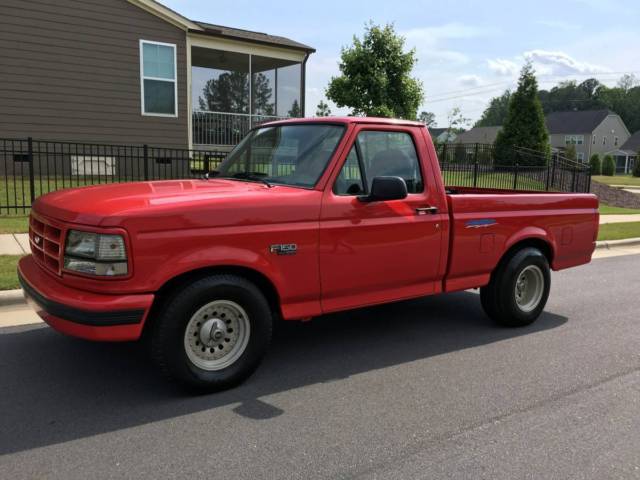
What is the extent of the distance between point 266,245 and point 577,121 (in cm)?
8705

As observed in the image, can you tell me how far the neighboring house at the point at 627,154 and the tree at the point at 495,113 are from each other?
4871 cm

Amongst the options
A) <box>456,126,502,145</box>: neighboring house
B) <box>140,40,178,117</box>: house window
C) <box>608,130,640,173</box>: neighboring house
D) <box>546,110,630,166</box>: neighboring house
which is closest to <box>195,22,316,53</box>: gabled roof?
<box>140,40,178,117</box>: house window

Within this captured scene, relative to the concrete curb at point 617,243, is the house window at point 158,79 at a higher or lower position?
higher

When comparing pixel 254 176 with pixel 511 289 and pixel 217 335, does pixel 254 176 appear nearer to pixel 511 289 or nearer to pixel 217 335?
pixel 217 335

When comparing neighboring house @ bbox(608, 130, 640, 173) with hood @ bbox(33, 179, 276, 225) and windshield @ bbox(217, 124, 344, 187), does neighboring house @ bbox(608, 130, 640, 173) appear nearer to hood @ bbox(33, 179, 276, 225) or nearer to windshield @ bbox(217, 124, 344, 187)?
windshield @ bbox(217, 124, 344, 187)

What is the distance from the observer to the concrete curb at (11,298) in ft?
19.0

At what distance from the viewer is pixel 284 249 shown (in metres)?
4.06

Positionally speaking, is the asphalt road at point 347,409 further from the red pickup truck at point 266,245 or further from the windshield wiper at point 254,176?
the windshield wiper at point 254,176

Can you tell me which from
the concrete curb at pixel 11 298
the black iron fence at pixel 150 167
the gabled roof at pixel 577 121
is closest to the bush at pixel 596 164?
the gabled roof at pixel 577 121

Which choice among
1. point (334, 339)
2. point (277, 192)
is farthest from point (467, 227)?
point (277, 192)

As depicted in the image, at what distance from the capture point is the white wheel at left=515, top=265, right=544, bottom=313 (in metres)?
5.82

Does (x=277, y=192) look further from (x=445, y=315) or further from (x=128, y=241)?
(x=445, y=315)

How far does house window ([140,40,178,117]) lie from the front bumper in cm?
1350

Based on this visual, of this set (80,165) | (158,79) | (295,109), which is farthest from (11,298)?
(295,109)
